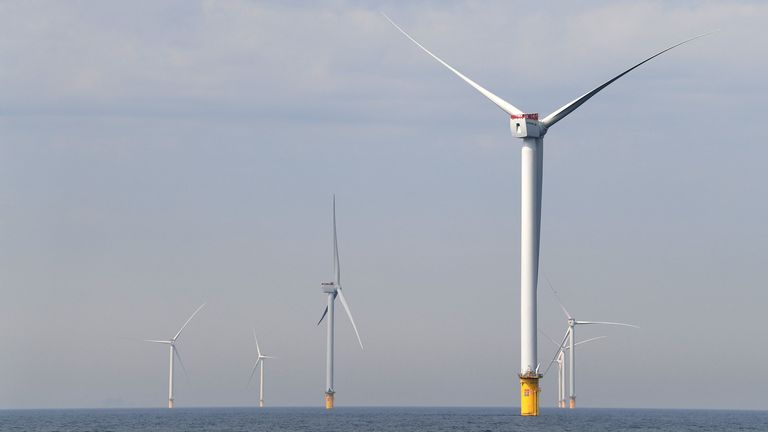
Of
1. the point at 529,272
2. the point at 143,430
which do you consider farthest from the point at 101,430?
the point at 529,272

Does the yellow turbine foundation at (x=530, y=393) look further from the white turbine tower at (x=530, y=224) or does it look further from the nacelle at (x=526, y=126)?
the nacelle at (x=526, y=126)

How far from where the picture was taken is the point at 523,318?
119500 mm

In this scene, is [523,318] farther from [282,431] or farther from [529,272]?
[282,431]

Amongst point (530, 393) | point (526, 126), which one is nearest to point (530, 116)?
point (526, 126)

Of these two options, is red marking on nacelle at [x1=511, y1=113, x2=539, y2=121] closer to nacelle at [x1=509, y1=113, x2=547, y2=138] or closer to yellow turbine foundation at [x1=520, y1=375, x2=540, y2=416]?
nacelle at [x1=509, y1=113, x2=547, y2=138]

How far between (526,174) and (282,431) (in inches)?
2310

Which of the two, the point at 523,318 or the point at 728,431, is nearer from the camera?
the point at 523,318

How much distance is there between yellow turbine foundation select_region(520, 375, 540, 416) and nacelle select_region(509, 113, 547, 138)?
26.1 meters

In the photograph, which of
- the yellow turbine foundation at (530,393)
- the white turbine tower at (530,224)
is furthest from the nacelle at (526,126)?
the yellow turbine foundation at (530,393)

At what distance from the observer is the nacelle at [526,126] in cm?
12388

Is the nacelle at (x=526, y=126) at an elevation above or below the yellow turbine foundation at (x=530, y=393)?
above

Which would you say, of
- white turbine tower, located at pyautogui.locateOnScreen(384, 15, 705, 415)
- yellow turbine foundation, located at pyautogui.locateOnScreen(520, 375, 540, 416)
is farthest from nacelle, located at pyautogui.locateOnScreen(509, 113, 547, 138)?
yellow turbine foundation, located at pyautogui.locateOnScreen(520, 375, 540, 416)

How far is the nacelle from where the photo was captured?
123875 mm

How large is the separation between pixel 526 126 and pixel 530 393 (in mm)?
28702
